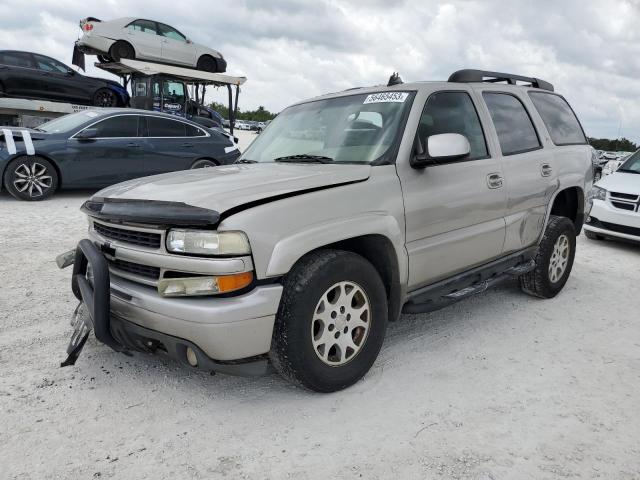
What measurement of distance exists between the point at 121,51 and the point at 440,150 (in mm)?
12847

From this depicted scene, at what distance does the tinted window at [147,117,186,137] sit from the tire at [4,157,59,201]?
1.81 m

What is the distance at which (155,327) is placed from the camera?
2.65m

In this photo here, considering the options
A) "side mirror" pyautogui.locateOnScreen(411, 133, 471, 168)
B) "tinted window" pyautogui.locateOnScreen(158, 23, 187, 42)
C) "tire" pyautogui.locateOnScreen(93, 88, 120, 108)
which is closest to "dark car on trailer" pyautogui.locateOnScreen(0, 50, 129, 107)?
"tire" pyautogui.locateOnScreen(93, 88, 120, 108)

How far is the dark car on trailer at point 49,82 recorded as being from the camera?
11836 millimetres

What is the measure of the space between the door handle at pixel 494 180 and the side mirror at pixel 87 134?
7.00m

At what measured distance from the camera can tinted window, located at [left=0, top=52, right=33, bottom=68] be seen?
11.8 metres

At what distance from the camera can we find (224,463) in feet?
7.77

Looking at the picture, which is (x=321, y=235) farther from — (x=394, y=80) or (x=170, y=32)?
(x=170, y=32)

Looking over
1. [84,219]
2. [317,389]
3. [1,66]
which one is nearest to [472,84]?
[317,389]

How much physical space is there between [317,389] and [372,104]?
6.38ft

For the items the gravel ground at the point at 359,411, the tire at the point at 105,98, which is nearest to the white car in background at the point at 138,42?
the tire at the point at 105,98

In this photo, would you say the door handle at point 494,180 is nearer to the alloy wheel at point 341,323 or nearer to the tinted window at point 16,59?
the alloy wheel at point 341,323

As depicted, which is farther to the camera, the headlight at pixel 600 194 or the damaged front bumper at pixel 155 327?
the headlight at pixel 600 194

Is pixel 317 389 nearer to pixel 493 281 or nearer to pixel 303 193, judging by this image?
pixel 303 193
